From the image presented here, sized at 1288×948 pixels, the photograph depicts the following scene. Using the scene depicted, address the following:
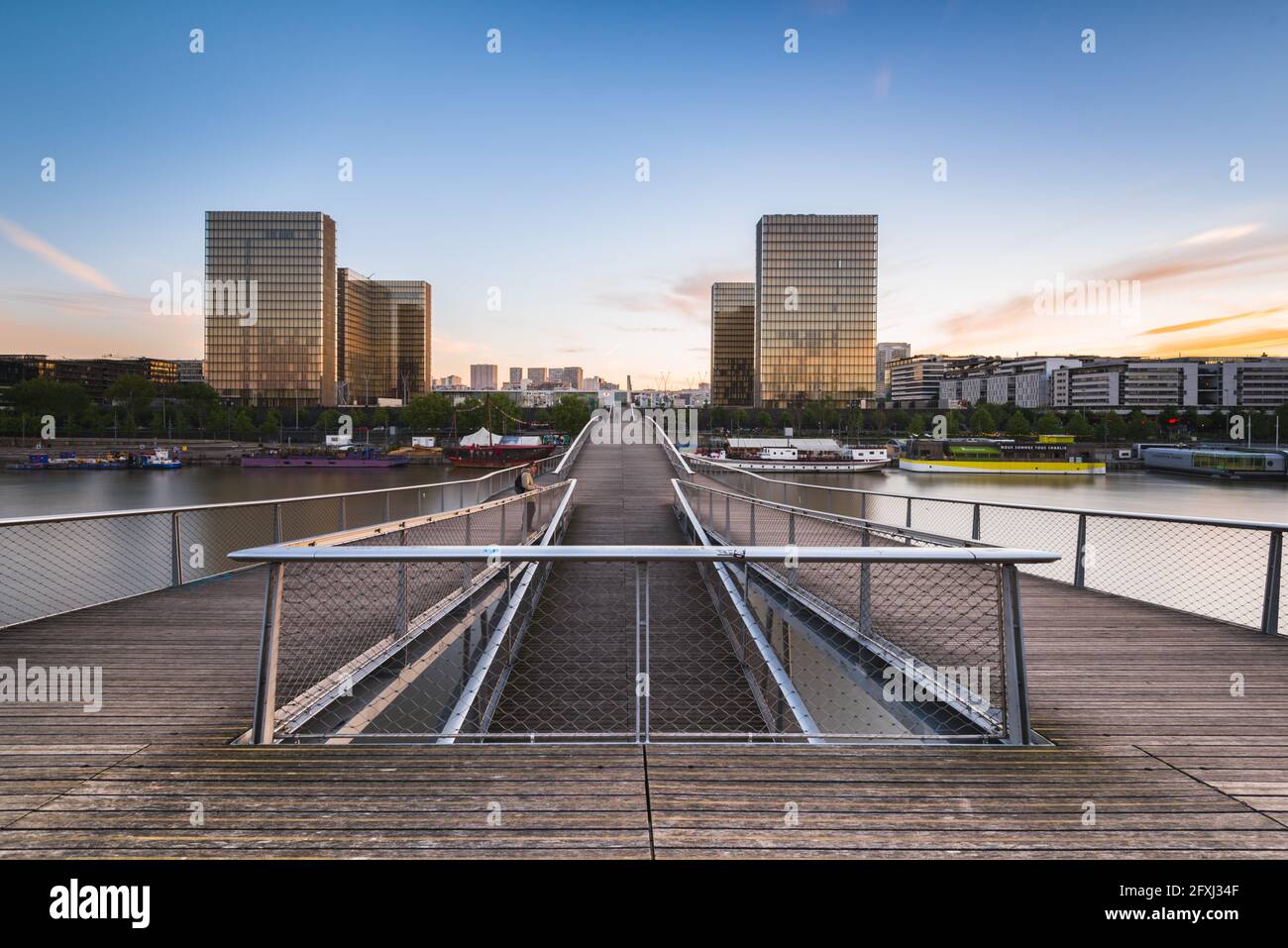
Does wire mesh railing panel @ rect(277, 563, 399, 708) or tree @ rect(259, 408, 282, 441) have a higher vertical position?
tree @ rect(259, 408, 282, 441)

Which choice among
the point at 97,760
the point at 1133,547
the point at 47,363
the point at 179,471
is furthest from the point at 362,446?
the point at 47,363

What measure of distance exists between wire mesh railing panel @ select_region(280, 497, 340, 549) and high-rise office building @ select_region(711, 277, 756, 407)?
367ft

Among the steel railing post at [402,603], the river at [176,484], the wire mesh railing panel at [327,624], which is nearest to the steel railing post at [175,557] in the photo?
the wire mesh railing panel at [327,624]

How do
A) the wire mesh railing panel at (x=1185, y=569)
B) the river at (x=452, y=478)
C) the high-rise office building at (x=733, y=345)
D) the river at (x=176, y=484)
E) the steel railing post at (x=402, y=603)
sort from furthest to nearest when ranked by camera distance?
the high-rise office building at (x=733, y=345)
the river at (x=452, y=478)
the river at (x=176, y=484)
the wire mesh railing panel at (x=1185, y=569)
the steel railing post at (x=402, y=603)

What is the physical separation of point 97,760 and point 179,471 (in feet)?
253

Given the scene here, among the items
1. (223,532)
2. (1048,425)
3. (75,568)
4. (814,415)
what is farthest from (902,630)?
(1048,425)

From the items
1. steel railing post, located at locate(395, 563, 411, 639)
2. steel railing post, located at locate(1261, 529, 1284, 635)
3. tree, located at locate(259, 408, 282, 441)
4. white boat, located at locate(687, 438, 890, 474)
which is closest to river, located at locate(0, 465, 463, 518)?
tree, located at locate(259, 408, 282, 441)

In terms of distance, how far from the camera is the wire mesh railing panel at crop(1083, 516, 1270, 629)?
19328 millimetres

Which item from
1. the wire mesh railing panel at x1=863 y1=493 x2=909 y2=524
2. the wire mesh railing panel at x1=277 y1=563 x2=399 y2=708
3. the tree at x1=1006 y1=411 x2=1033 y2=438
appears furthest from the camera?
the tree at x1=1006 y1=411 x2=1033 y2=438

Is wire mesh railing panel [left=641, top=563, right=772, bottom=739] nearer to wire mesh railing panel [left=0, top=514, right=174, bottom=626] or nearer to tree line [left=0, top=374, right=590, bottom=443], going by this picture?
wire mesh railing panel [left=0, top=514, right=174, bottom=626]

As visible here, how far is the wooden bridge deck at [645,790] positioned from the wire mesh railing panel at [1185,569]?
48.8 feet

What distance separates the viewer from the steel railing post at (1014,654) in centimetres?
326

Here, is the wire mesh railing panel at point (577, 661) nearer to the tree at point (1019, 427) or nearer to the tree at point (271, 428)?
the tree at point (271, 428)
